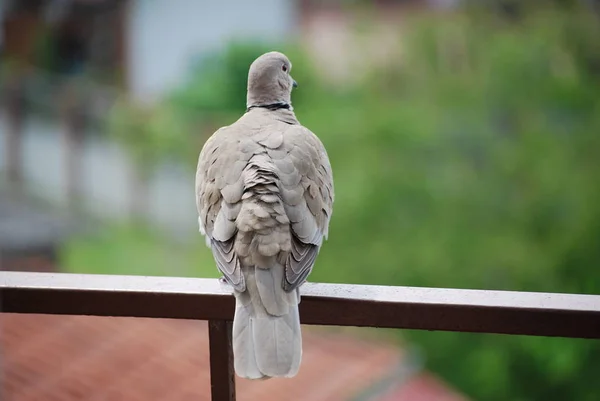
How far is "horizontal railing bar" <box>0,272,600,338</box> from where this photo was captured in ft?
4.20

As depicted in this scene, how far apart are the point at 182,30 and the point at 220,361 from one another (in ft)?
17.3

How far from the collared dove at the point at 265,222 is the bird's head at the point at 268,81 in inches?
5.9

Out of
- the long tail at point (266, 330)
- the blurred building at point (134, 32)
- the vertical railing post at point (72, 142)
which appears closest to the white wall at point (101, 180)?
the vertical railing post at point (72, 142)

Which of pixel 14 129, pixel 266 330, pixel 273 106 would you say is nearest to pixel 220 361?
pixel 266 330

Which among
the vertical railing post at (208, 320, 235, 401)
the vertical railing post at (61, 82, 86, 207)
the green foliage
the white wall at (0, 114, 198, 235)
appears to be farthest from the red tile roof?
the vertical railing post at (61, 82, 86, 207)

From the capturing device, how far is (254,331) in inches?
50.4

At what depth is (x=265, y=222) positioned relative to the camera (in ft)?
4.63

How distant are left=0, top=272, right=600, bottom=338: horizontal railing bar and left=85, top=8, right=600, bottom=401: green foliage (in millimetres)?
3957

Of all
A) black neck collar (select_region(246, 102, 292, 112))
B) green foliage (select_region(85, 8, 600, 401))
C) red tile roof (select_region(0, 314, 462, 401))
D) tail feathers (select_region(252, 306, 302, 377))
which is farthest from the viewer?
green foliage (select_region(85, 8, 600, 401))

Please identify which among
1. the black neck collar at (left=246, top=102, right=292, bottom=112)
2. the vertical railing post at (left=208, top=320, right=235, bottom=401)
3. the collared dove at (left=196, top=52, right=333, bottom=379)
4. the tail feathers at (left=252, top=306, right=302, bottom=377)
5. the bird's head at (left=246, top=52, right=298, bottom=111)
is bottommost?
the vertical railing post at (left=208, top=320, right=235, bottom=401)

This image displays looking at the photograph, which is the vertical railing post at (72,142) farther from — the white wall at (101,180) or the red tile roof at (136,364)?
the red tile roof at (136,364)

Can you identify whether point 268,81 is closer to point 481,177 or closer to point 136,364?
point 136,364

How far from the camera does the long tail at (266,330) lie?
1.25 meters

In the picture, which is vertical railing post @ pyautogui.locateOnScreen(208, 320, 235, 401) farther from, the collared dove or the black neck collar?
the black neck collar
